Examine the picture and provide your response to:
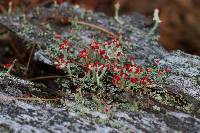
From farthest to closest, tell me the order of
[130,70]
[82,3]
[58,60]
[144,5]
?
[144,5]
[82,3]
[58,60]
[130,70]

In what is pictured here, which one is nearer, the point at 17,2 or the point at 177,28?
the point at 17,2

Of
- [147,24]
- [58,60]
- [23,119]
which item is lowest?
[23,119]

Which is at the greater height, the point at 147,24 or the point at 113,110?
the point at 147,24

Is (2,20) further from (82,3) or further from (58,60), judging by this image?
(82,3)

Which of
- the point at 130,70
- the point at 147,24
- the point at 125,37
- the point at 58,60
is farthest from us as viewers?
the point at 147,24

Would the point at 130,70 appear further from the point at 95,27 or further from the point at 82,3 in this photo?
the point at 82,3

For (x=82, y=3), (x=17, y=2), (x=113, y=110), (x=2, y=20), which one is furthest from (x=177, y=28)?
(x=113, y=110)

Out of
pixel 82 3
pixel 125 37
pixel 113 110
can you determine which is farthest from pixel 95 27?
pixel 82 3

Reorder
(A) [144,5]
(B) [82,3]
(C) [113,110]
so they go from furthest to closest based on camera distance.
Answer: (A) [144,5] → (B) [82,3] → (C) [113,110]

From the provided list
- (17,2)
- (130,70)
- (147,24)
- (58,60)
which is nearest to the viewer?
(130,70)
